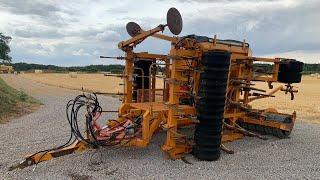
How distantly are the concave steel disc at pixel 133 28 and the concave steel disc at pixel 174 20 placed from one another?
245 centimetres

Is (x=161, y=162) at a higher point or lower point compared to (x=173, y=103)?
lower

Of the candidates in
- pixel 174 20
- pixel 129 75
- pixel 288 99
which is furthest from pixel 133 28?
pixel 288 99

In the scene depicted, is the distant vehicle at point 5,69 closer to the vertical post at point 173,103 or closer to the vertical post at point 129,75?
the vertical post at point 129,75

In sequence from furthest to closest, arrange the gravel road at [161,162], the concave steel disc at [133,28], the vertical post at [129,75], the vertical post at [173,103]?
the concave steel disc at [133,28] < the vertical post at [129,75] < the vertical post at [173,103] < the gravel road at [161,162]

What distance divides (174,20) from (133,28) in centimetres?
263

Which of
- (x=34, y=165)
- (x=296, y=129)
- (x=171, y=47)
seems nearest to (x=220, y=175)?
(x=171, y=47)

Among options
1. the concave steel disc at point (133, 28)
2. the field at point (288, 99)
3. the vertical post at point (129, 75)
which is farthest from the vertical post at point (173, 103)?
the field at point (288, 99)

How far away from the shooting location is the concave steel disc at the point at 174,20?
909 centimetres

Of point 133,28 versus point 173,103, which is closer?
point 173,103

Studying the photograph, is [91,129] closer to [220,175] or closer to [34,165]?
[34,165]

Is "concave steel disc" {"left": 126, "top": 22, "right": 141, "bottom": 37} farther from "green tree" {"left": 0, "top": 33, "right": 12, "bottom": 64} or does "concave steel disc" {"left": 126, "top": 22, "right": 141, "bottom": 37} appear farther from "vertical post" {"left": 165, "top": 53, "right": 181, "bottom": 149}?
"green tree" {"left": 0, "top": 33, "right": 12, "bottom": 64}

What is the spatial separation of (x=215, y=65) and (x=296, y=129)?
605 centimetres

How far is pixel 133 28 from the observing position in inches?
455

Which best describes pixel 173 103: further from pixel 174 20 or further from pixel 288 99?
pixel 288 99
